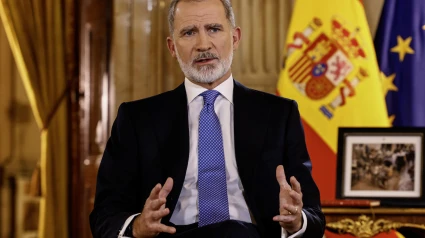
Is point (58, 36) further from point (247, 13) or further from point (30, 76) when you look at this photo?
point (247, 13)

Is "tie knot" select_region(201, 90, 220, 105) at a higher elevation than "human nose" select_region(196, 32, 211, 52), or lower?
lower

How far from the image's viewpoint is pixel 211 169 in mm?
2115

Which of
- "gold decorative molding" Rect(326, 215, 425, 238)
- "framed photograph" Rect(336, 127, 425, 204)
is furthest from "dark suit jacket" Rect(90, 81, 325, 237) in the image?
"framed photograph" Rect(336, 127, 425, 204)

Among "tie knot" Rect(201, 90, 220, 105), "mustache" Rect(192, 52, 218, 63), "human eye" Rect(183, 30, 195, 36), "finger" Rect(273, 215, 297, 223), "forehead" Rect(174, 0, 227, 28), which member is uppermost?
"forehead" Rect(174, 0, 227, 28)

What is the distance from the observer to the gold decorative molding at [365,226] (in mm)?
2928

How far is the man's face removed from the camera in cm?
217

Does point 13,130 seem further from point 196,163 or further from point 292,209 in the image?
point 292,209

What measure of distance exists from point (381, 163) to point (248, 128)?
3.89 feet

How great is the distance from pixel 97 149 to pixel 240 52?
1288 mm

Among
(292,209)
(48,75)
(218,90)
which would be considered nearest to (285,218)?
(292,209)

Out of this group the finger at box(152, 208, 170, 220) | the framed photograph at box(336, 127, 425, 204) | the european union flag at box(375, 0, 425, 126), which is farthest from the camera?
the european union flag at box(375, 0, 425, 126)

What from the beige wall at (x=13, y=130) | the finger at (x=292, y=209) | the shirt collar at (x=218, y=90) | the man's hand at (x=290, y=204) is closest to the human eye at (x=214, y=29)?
the shirt collar at (x=218, y=90)

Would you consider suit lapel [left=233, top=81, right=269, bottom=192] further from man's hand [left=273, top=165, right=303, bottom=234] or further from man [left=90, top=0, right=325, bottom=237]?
man's hand [left=273, top=165, right=303, bottom=234]

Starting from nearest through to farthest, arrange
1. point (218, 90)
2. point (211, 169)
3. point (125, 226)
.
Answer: point (125, 226)
point (211, 169)
point (218, 90)
